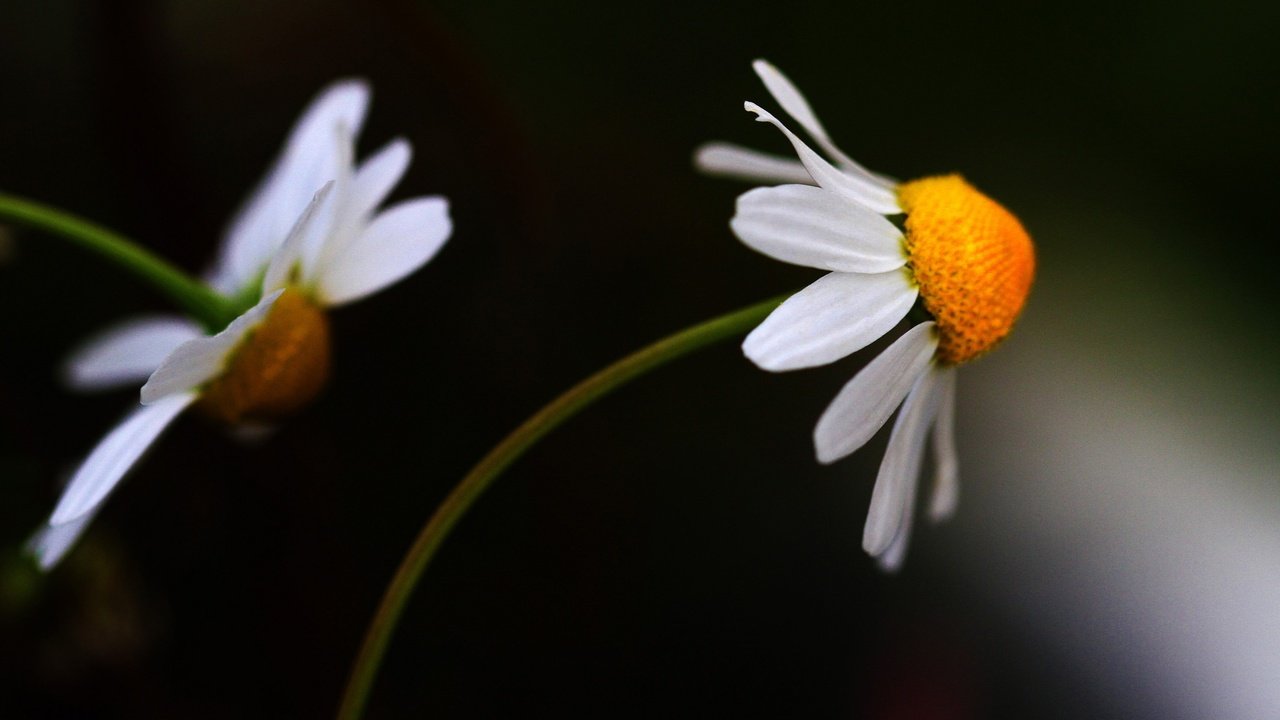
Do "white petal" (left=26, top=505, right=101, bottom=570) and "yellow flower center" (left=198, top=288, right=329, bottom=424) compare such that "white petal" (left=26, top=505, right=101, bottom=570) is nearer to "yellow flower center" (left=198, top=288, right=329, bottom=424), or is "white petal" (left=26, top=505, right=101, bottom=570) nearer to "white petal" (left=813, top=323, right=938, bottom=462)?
"yellow flower center" (left=198, top=288, right=329, bottom=424)

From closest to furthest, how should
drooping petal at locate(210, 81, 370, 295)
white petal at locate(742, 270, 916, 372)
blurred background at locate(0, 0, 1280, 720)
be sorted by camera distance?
white petal at locate(742, 270, 916, 372) → drooping petal at locate(210, 81, 370, 295) → blurred background at locate(0, 0, 1280, 720)

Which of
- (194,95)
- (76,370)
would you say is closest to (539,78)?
(194,95)

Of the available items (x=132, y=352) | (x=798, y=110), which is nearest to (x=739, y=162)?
(x=798, y=110)

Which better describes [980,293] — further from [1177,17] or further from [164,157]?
[164,157]

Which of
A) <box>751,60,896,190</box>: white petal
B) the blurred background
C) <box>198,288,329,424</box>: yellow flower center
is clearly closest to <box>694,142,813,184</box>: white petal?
<box>751,60,896,190</box>: white petal

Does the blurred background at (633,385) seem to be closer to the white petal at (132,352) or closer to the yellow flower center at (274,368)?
the white petal at (132,352)

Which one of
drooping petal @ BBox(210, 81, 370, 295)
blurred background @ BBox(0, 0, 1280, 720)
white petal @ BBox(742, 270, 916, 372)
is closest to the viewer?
white petal @ BBox(742, 270, 916, 372)

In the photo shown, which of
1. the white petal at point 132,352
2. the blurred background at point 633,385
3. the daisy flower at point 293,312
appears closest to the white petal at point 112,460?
the daisy flower at point 293,312

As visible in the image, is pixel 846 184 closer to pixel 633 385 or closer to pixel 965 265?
pixel 965 265
